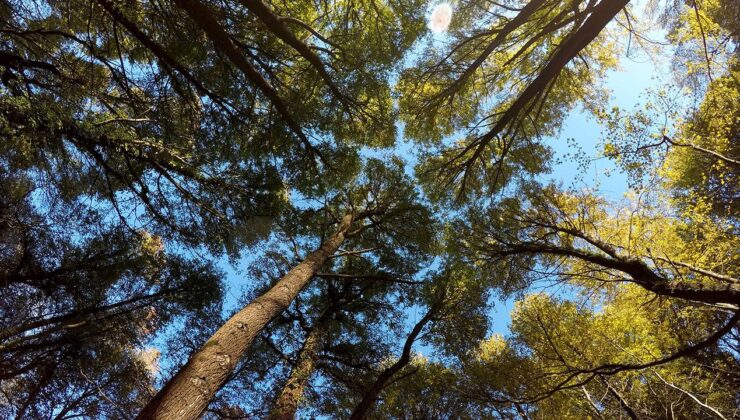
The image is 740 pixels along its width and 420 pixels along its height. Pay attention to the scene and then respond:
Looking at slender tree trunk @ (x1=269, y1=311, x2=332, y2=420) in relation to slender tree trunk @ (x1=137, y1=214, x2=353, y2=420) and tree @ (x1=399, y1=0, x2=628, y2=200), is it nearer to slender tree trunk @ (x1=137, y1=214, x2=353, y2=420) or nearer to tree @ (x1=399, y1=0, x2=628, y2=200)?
slender tree trunk @ (x1=137, y1=214, x2=353, y2=420)

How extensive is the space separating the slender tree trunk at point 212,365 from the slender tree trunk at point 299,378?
204cm

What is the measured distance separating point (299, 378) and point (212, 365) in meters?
3.31

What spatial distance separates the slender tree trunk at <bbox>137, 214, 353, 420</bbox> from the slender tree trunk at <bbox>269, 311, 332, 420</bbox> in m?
2.04

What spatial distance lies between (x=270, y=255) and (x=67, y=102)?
5384 mm

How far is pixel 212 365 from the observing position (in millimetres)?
2994

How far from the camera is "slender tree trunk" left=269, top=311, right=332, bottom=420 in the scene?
5.34 metres

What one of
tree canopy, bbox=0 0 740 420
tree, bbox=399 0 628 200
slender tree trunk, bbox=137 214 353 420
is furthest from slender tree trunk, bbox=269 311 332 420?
tree, bbox=399 0 628 200

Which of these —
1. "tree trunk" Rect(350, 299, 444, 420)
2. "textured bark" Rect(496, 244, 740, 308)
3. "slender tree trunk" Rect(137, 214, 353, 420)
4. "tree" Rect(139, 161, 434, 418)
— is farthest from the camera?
"tree trunk" Rect(350, 299, 444, 420)

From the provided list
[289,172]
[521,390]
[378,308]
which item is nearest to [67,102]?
[289,172]

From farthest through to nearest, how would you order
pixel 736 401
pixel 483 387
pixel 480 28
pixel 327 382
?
1. pixel 483 387
2. pixel 327 382
3. pixel 736 401
4. pixel 480 28

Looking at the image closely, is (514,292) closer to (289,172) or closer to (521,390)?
(521,390)

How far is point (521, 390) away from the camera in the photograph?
8.91 m

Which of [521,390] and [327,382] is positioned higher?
[521,390]

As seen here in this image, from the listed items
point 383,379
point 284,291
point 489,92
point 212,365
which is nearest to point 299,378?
point 383,379
